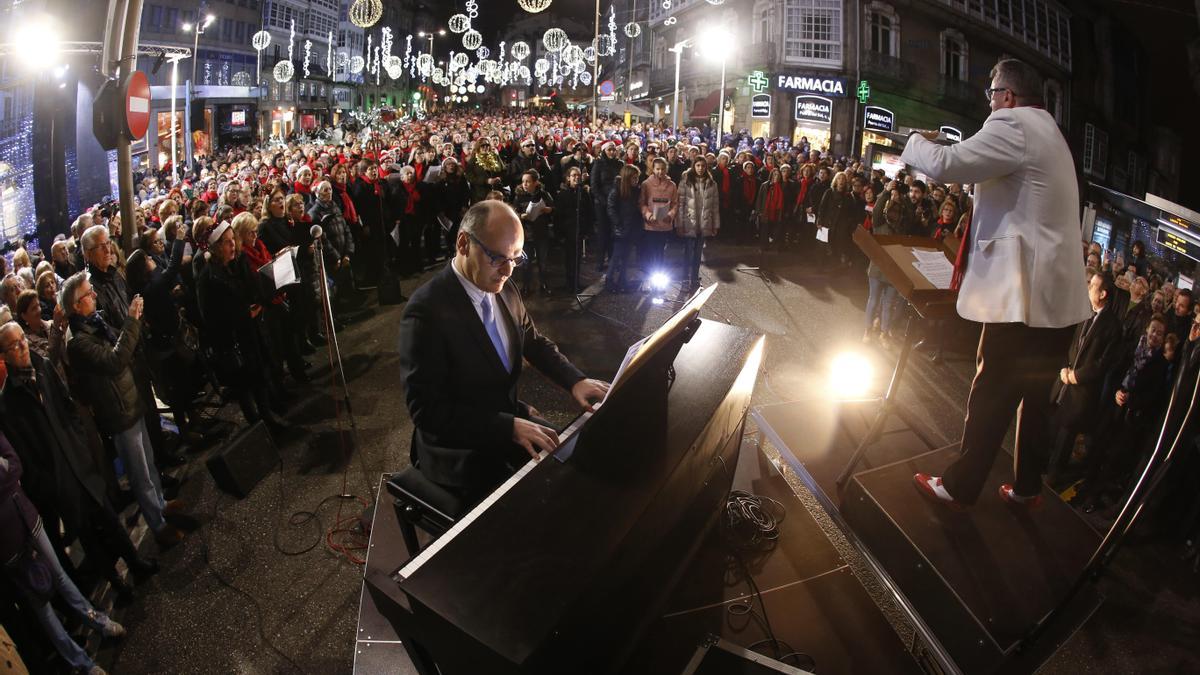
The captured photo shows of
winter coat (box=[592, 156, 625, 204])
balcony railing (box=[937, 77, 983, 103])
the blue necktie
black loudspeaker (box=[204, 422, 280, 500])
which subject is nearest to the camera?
the blue necktie

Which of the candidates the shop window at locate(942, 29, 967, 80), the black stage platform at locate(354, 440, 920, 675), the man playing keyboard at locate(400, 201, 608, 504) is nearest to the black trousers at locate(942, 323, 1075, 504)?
the black stage platform at locate(354, 440, 920, 675)

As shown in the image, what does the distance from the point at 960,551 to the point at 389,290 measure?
29.0 ft

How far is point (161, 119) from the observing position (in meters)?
25.1

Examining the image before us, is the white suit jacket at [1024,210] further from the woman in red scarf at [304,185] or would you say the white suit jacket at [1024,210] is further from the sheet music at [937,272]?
the woman in red scarf at [304,185]

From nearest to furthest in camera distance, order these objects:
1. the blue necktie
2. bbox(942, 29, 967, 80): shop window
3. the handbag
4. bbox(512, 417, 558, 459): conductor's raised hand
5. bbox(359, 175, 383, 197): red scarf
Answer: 1. bbox(512, 417, 558, 459): conductor's raised hand
2. the blue necktie
3. the handbag
4. bbox(359, 175, 383, 197): red scarf
5. bbox(942, 29, 967, 80): shop window

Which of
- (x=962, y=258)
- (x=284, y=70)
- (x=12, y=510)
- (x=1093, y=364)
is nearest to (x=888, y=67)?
(x=1093, y=364)

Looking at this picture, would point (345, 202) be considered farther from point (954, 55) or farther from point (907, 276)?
point (954, 55)

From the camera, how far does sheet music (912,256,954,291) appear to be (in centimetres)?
297

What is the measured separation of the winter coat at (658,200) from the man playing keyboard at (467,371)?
7.00 m

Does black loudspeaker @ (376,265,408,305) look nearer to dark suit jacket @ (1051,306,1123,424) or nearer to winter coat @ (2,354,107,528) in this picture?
winter coat @ (2,354,107,528)

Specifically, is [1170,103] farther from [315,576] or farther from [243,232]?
[243,232]

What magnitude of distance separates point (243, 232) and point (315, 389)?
1.92 meters

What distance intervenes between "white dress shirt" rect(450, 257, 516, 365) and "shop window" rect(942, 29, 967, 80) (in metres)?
12.4

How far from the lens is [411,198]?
35.7 ft
